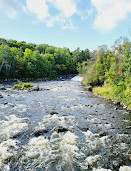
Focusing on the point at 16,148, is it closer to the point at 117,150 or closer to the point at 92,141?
the point at 92,141

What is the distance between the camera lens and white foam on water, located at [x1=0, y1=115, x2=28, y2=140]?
9641mm

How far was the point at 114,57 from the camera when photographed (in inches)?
1339

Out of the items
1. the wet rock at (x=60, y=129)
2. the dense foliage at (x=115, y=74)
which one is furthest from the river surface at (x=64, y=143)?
the dense foliage at (x=115, y=74)

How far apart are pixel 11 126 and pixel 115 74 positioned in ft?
58.3

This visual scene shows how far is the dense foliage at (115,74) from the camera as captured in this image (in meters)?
18.7

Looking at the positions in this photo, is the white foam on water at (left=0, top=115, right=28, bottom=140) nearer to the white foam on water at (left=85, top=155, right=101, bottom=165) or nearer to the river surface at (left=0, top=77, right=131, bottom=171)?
the river surface at (left=0, top=77, right=131, bottom=171)

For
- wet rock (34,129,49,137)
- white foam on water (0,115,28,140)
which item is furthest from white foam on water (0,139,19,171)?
wet rock (34,129,49,137)

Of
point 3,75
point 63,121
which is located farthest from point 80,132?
point 3,75

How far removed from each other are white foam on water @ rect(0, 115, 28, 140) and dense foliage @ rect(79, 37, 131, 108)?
13628 millimetres

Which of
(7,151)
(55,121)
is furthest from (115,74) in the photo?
(7,151)

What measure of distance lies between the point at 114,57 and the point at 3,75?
37497 millimetres

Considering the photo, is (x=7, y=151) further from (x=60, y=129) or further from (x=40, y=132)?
(x=60, y=129)

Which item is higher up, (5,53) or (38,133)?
(5,53)

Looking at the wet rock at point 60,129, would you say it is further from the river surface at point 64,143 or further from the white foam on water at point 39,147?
the white foam on water at point 39,147
